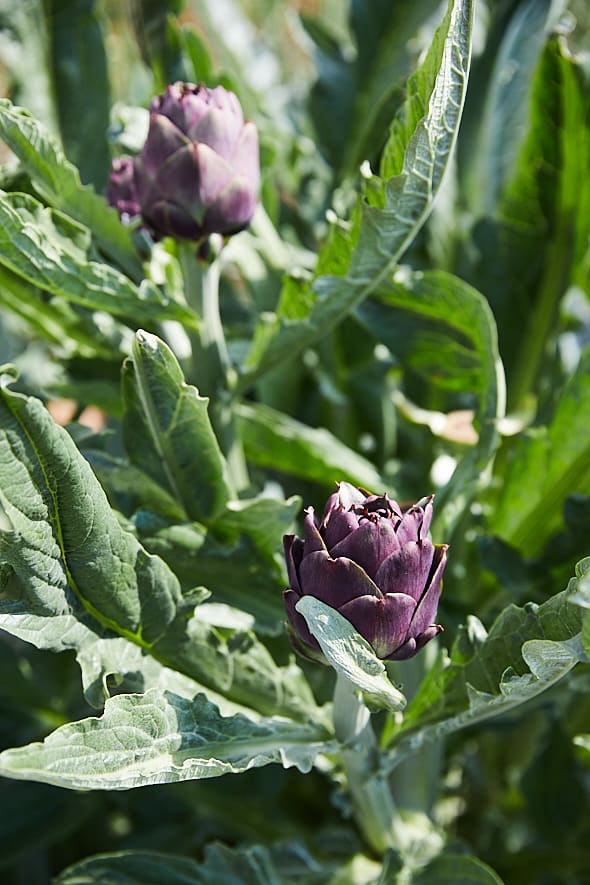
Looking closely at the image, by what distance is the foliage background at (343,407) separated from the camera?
14.7 inches

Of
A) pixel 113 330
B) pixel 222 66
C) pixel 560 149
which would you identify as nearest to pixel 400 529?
pixel 113 330

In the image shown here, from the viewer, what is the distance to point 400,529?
0.94 feet

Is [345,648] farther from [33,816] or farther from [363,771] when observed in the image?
[33,816]

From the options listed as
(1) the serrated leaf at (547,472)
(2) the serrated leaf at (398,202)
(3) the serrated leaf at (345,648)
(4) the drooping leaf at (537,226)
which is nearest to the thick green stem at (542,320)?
(4) the drooping leaf at (537,226)

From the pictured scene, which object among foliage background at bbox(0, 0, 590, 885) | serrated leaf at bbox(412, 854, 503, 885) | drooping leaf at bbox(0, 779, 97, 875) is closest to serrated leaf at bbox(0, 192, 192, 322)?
foliage background at bbox(0, 0, 590, 885)

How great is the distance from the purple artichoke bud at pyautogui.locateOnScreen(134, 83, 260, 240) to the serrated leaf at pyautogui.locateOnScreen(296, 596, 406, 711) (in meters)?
0.16

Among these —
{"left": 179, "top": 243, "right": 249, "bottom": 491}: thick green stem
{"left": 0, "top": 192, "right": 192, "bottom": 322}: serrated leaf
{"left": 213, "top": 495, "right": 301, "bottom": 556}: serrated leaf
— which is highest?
{"left": 0, "top": 192, "right": 192, "bottom": 322}: serrated leaf

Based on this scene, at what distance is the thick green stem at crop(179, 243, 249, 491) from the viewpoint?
15.9 inches

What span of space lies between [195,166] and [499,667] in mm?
202

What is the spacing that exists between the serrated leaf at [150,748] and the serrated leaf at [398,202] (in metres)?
0.15

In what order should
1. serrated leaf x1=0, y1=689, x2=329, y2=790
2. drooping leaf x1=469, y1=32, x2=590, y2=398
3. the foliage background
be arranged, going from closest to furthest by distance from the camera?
serrated leaf x1=0, y1=689, x2=329, y2=790, the foliage background, drooping leaf x1=469, y1=32, x2=590, y2=398

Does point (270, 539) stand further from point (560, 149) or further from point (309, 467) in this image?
point (560, 149)

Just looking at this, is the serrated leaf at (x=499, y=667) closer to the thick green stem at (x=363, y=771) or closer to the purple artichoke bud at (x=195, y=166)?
the thick green stem at (x=363, y=771)

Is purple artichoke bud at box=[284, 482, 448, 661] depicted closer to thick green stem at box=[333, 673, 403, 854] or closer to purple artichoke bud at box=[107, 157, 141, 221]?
thick green stem at box=[333, 673, 403, 854]
